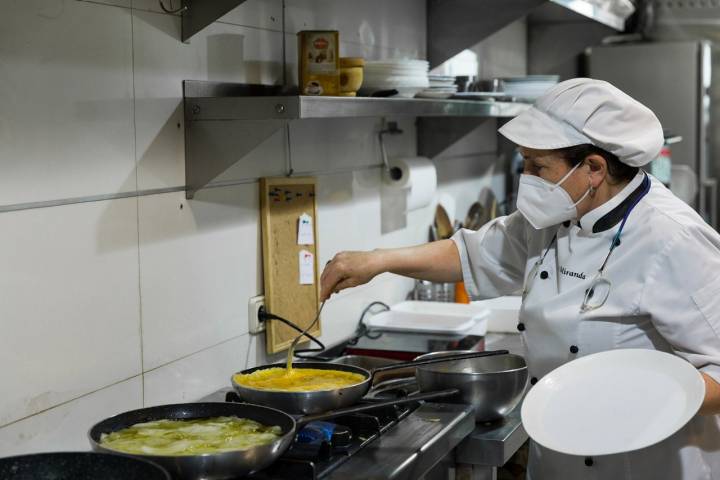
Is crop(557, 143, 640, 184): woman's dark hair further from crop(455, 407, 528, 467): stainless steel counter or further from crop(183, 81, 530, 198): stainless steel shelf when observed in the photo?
crop(455, 407, 528, 467): stainless steel counter

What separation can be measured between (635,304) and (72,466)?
43.3 inches

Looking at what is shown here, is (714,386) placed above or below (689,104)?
below

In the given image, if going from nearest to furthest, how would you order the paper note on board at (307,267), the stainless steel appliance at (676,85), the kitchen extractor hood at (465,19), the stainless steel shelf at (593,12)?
the paper note on board at (307,267) < the kitchen extractor hood at (465,19) < the stainless steel shelf at (593,12) < the stainless steel appliance at (676,85)

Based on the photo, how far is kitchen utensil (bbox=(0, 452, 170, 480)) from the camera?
136cm

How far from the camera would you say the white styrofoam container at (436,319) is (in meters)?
2.91

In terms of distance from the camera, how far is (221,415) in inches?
67.8

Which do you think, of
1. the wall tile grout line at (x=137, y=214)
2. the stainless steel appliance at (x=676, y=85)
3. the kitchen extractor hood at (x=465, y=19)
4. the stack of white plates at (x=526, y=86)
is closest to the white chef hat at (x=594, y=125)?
the wall tile grout line at (x=137, y=214)

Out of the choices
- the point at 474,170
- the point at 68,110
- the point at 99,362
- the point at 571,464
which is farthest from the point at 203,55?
the point at 474,170

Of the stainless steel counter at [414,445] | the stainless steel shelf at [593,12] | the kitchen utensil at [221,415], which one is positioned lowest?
the stainless steel counter at [414,445]

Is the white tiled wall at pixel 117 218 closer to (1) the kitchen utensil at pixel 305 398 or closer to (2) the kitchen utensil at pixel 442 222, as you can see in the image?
(1) the kitchen utensil at pixel 305 398

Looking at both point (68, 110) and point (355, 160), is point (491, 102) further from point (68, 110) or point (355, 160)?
point (68, 110)

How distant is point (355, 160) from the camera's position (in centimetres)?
291

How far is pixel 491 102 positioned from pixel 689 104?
2107mm

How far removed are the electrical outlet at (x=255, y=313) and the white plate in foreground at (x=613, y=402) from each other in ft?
2.74
